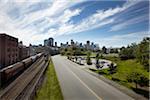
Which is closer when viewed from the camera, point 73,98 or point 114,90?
point 73,98

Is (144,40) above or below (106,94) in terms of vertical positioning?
above

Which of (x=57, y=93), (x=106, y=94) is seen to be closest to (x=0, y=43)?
(x=57, y=93)

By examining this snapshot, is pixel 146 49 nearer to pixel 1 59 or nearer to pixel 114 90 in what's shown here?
pixel 114 90

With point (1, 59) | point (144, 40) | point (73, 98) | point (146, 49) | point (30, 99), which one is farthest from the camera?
point (144, 40)

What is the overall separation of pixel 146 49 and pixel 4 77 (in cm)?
4677

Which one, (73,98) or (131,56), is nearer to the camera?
(73,98)

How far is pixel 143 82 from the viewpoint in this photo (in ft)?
94.6

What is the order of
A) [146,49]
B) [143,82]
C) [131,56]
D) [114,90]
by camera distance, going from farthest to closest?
1. [131,56]
2. [146,49]
3. [143,82]
4. [114,90]

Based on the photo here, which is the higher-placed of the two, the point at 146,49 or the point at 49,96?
the point at 146,49

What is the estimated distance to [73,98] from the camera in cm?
2073

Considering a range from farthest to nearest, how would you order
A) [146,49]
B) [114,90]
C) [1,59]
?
[146,49] → [1,59] → [114,90]

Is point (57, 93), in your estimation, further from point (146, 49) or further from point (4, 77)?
point (146, 49)

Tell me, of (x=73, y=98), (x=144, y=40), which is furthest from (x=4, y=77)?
(x=144, y=40)

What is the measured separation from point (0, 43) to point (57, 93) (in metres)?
42.9
